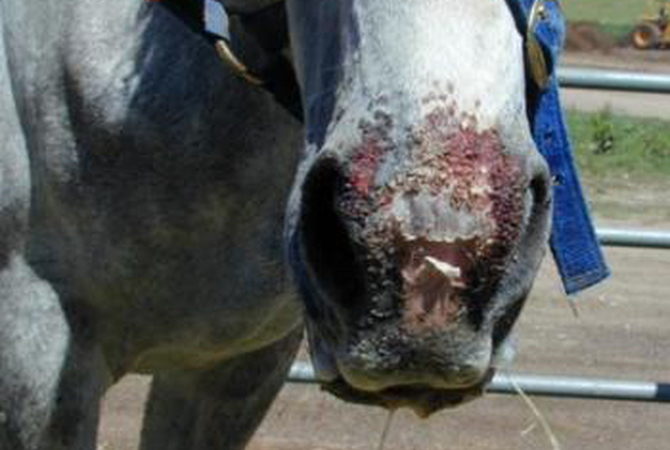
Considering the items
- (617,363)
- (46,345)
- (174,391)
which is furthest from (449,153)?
(617,363)

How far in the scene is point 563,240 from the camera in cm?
270

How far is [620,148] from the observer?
45.5 ft

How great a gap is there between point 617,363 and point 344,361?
4.79 metres

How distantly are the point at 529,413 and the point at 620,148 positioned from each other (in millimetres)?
8401

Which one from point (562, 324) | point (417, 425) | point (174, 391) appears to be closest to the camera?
point (174, 391)

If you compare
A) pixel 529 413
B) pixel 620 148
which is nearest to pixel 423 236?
pixel 529 413

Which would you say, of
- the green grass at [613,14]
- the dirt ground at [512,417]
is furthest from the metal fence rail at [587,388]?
the green grass at [613,14]

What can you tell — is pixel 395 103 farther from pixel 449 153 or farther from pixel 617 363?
pixel 617 363

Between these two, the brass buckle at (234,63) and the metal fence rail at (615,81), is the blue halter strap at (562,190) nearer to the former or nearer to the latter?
the brass buckle at (234,63)

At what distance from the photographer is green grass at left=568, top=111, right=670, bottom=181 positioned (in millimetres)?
12781

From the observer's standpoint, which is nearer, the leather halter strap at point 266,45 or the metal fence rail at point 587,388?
the leather halter strap at point 266,45

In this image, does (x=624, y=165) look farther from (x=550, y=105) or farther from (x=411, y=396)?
(x=411, y=396)

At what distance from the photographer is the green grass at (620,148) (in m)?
12.8

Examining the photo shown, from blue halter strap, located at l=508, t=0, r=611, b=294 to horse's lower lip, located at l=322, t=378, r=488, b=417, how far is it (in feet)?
1.12
